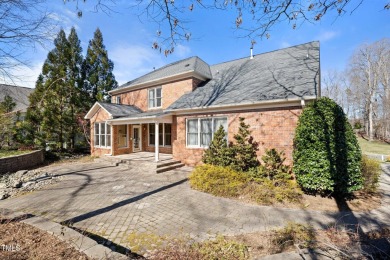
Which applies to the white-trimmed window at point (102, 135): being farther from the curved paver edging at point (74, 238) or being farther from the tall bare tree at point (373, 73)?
the tall bare tree at point (373, 73)

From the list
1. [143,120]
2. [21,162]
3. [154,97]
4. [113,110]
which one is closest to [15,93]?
[21,162]

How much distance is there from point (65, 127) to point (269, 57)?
19.3 metres

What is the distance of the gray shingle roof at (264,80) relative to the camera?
885cm

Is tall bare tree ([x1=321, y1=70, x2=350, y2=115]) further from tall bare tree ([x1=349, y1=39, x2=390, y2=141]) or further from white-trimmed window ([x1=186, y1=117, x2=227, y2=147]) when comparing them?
white-trimmed window ([x1=186, y1=117, x2=227, y2=147])

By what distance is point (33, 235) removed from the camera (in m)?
3.26

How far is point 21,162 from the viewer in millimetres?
11812

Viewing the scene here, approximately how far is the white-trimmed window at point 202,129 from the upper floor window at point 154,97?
17.4 feet

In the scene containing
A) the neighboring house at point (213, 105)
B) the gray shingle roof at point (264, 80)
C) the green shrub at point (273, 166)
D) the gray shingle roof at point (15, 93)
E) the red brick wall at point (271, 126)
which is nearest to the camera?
the gray shingle roof at point (15, 93)

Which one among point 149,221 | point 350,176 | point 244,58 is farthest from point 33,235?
point 244,58

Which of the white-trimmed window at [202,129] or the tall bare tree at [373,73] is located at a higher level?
the tall bare tree at [373,73]

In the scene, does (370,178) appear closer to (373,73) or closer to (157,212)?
(157,212)

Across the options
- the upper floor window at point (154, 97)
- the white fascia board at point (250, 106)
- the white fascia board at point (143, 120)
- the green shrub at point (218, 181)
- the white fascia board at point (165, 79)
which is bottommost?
the green shrub at point (218, 181)

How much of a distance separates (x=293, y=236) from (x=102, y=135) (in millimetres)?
15127

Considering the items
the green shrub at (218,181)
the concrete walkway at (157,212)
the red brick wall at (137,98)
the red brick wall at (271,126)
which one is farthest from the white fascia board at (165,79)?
the concrete walkway at (157,212)
